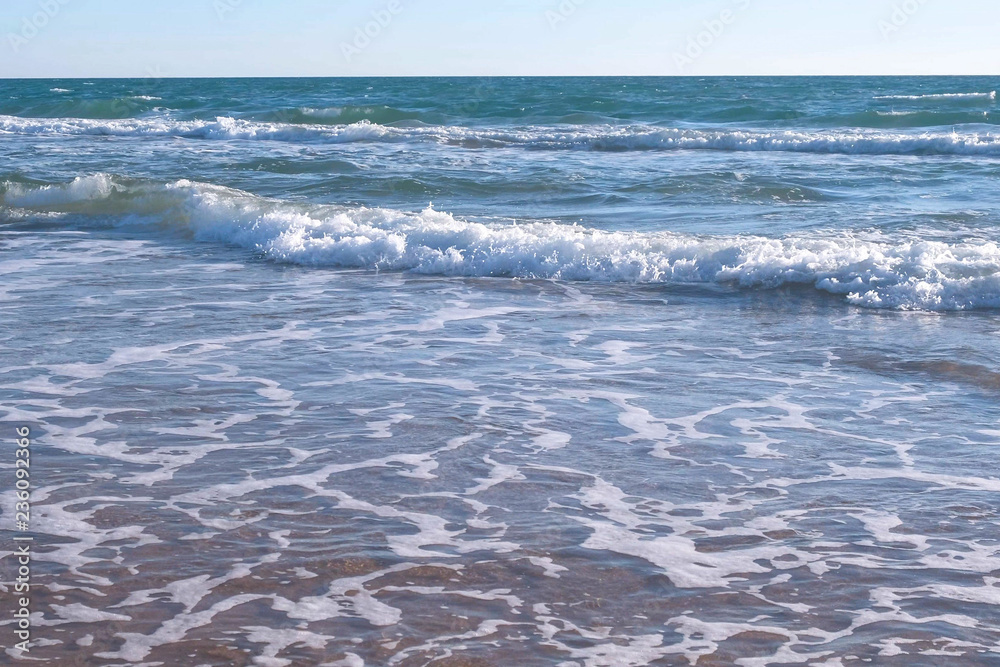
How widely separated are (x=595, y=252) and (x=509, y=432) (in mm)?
4647

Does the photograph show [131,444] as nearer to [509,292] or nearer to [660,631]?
[660,631]

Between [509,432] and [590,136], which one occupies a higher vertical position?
[590,136]

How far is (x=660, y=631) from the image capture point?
331 cm

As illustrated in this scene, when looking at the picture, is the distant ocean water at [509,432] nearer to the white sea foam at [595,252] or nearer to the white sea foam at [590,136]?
the white sea foam at [595,252]

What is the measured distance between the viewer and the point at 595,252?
9.58 m

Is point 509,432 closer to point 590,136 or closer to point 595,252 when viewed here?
point 595,252

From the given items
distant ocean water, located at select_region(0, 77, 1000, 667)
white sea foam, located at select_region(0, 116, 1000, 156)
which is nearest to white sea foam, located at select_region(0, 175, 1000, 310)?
distant ocean water, located at select_region(0, 77, 1000, 667)

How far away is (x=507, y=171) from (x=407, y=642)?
1449 centimetres

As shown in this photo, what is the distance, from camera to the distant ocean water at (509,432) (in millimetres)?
3391

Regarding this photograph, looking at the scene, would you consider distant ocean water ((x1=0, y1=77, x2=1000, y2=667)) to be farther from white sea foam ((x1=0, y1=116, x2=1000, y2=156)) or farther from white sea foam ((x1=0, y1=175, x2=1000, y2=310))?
white sea foam ((x1=0, y1=116, x2=1000, y2=156))

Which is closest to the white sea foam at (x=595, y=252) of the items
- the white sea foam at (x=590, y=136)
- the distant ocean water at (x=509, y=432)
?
the distant ocean water at (x=509, y=432)

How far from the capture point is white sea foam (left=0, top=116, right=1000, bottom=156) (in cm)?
2220

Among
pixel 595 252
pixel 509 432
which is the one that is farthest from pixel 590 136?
pixel 509 432


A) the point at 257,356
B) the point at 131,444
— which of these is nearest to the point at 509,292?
the point at 257,356
